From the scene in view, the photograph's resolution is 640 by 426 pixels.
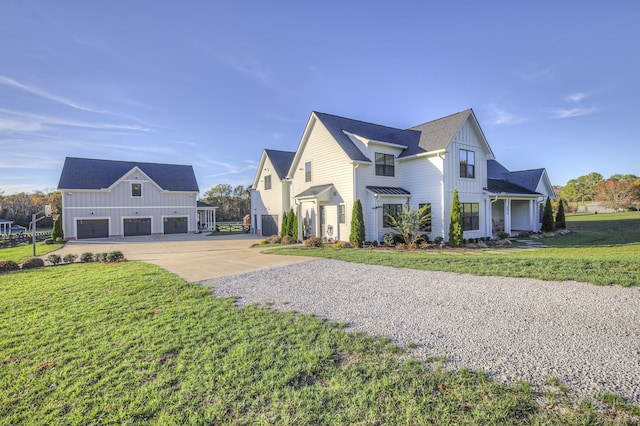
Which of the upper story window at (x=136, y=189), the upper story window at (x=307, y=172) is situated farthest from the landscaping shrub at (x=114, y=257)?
the upper story window at (x=136, y=189)

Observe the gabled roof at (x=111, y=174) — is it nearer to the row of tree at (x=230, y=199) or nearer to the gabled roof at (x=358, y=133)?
the row of tree at (x=230, y=199)

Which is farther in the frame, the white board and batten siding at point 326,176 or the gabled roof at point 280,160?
the gabled roof at point 280,160

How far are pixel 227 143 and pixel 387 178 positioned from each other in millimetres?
16078

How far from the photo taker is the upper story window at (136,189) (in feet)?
95.3

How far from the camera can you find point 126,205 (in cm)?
2867

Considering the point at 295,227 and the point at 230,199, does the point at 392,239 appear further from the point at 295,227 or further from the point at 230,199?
the point at 230,199

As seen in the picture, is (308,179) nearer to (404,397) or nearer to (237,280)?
(237,280)

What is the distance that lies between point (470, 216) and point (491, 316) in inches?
567

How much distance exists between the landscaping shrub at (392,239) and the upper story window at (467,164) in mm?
5543

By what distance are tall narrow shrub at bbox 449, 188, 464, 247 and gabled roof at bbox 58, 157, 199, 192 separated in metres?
26.9

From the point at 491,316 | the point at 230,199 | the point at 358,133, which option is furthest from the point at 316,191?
the point at 230,199

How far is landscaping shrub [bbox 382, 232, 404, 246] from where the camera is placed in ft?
52.7

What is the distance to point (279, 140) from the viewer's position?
32.0m

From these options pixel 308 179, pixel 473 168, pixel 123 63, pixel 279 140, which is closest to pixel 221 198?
pixel 279 140
